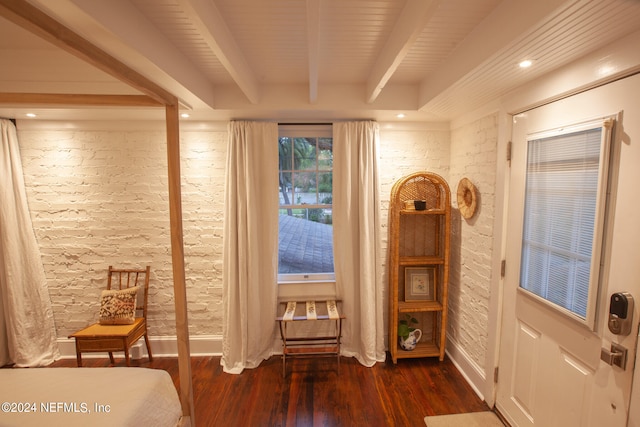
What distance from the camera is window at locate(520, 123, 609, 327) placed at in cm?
127

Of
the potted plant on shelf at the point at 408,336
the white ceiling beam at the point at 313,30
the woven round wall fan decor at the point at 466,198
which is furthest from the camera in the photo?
the potted plant on shelf at the point at 408,336

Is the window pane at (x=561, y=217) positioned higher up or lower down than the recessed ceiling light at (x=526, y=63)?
lower down

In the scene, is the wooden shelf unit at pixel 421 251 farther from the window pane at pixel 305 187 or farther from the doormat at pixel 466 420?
the window pane at pixel 305 187

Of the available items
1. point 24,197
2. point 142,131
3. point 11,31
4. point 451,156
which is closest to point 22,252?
point 24,197

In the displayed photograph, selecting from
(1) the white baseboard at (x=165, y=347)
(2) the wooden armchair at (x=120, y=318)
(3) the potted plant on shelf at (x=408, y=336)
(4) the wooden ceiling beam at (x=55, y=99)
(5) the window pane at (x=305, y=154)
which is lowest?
(1) the white baseboard at (x=165, y=347)

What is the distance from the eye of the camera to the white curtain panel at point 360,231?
254 cm

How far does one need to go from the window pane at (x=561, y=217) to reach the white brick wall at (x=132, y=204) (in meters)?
1.12

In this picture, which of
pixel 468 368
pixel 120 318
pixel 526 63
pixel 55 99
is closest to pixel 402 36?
pixel 526 63

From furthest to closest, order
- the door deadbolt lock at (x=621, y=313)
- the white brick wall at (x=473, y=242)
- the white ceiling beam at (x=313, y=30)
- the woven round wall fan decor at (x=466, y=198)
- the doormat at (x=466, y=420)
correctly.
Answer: the woven round wall fan decor at (x=466, y=198), the white brick wall at (x=473, y=242), the doormat at (x=466, y=420), the door deadbolt lock at (x=621, y=313), the white ceiling beam at (x=313, y=30)

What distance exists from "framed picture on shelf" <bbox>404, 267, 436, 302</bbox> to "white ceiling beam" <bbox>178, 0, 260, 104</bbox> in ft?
7.26

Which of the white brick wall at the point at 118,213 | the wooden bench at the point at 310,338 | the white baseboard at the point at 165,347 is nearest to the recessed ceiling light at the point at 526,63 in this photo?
the wooden bench at the point at 310,338

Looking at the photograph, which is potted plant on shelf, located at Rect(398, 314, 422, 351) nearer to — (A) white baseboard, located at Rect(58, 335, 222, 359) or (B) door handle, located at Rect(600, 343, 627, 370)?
(B) door handle, located at Rect(600, 343, 627, 370)

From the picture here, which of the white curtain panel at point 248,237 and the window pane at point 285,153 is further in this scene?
the window pane at point 285,153

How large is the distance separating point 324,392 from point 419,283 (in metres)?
1.33
